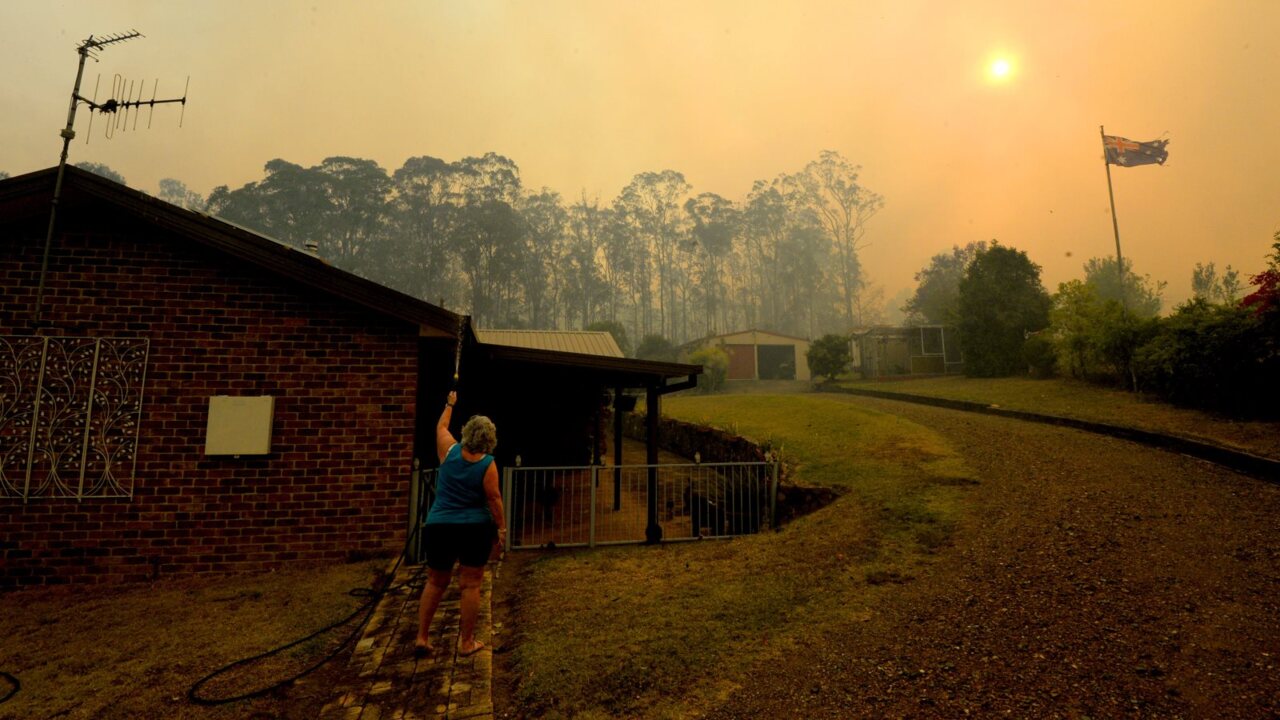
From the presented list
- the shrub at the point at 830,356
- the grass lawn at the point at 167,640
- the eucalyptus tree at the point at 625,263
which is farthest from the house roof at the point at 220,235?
the eucalyptus tree at the point at 625,263

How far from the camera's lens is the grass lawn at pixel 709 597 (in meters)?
3.38

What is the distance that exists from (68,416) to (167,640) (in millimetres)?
2987

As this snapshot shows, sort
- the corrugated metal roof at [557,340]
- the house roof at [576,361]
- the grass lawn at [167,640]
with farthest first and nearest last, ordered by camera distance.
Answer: the corrugated metal roof at [557,340] < the house roof at [576,361] < the grass lawn at [167,640]

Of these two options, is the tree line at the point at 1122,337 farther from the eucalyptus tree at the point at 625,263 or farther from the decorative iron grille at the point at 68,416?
the eucalyptus tree at the point at 625,263

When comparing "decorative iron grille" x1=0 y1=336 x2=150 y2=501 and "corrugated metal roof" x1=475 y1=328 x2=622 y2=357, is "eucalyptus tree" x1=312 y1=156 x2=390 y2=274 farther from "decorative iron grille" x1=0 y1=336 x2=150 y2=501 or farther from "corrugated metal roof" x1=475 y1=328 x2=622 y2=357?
"decorative iron grille" x1=0 y1=336 x2=150 y2=501

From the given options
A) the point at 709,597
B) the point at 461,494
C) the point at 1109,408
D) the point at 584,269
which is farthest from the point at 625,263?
the point at 461,494

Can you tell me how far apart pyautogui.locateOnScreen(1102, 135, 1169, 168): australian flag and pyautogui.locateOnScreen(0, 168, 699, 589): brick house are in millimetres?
27011

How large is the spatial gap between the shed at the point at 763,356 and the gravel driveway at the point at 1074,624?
30027 mm

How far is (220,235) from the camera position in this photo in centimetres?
552

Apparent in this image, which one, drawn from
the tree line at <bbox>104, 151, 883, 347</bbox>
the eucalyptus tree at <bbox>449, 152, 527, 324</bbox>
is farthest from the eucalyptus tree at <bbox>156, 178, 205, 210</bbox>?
the eucalyptus tree at <bbox>449, 152, 527, 324</bbox>

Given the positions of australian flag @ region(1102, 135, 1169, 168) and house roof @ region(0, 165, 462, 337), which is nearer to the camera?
house roof @ region(0, 165, 462, 337)

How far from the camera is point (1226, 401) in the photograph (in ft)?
34.8

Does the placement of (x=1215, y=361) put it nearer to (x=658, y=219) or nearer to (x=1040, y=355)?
(x=1040, y=355)

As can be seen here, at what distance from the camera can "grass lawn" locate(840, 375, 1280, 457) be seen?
29.5 feet
